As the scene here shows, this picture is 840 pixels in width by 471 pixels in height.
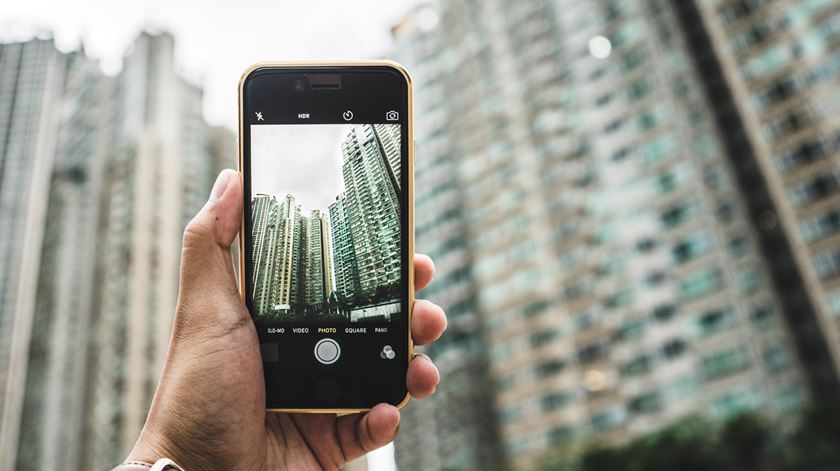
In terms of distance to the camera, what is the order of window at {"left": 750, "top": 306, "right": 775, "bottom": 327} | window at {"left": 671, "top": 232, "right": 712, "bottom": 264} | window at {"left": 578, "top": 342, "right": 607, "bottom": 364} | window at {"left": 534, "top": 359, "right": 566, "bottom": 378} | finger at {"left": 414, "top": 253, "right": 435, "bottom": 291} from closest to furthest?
finger at {"left": 414, "top": 253, "right": 435, "bottom": 291}
window at {"left": 750, "top": 306, "right": 775, "bottom": 327}
window at {"left": 671, "top": 232, "right": 712, "bottom": 264}
window at {"left": 578, "top": 342, "right": 607, "bottom": 364}
window at {"left": 534, "top": 359, "right": 566, "bottom": 378}

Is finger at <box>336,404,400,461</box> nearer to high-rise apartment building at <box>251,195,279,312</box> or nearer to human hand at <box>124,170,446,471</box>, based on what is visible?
human hand at <box>124,170,446,471</box>

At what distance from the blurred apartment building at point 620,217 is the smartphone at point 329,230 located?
27031mm

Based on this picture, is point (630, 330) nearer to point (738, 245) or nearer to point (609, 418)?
point (609, 418)

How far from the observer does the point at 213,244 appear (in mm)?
1580

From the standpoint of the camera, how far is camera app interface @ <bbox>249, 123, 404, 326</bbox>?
5.59 feet

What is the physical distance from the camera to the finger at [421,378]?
162 centimetres

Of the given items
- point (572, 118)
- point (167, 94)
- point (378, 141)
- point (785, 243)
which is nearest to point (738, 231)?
point (785, 243)

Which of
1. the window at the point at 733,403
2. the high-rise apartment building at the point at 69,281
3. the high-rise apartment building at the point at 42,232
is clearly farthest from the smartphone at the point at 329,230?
the window at the point at 733,403

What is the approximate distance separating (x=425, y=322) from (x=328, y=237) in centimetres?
31

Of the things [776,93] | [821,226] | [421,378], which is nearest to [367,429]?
[421,378]

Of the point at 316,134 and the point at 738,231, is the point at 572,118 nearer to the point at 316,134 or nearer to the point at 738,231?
the point at 738,231

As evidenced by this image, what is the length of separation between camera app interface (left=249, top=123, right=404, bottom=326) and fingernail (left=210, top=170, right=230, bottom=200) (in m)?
0.09

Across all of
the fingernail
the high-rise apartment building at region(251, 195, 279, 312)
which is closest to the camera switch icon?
the high-rise apartment building at region(251, 195, 279, 312)

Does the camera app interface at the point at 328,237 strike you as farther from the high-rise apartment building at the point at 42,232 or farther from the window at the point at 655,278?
the window at the point at 655,278
